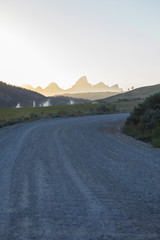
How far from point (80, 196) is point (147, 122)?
452 inches

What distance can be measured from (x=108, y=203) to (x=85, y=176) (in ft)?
6.20

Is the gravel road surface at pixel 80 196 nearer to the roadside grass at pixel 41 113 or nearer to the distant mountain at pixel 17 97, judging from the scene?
the roadside grass at pixel 41 113

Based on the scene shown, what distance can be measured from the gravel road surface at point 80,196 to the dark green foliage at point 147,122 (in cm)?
403

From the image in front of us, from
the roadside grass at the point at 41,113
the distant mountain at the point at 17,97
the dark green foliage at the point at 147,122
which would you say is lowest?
A: the dark green foliage at the point at 147,122

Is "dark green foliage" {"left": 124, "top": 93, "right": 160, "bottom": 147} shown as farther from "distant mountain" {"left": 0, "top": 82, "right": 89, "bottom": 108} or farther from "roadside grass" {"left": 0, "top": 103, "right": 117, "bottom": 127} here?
"distant mountain" {"left": 0, "top": 82, "right": 89, "bottom": 108}

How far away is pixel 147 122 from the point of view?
1576cm

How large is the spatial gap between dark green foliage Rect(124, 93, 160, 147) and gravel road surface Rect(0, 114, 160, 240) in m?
4.03

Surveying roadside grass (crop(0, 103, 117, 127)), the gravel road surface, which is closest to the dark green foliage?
the gravel road surface

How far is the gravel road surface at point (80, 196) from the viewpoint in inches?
141

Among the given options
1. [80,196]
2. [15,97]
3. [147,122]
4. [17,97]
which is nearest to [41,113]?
[147,122]

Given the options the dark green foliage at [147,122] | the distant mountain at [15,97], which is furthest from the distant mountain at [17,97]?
the dark green foliage at [147,122]

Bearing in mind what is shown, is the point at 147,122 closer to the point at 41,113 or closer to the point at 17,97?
the point at 41,113

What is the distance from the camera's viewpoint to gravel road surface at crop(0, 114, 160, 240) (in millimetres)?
3574

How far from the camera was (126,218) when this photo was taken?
3.95m
